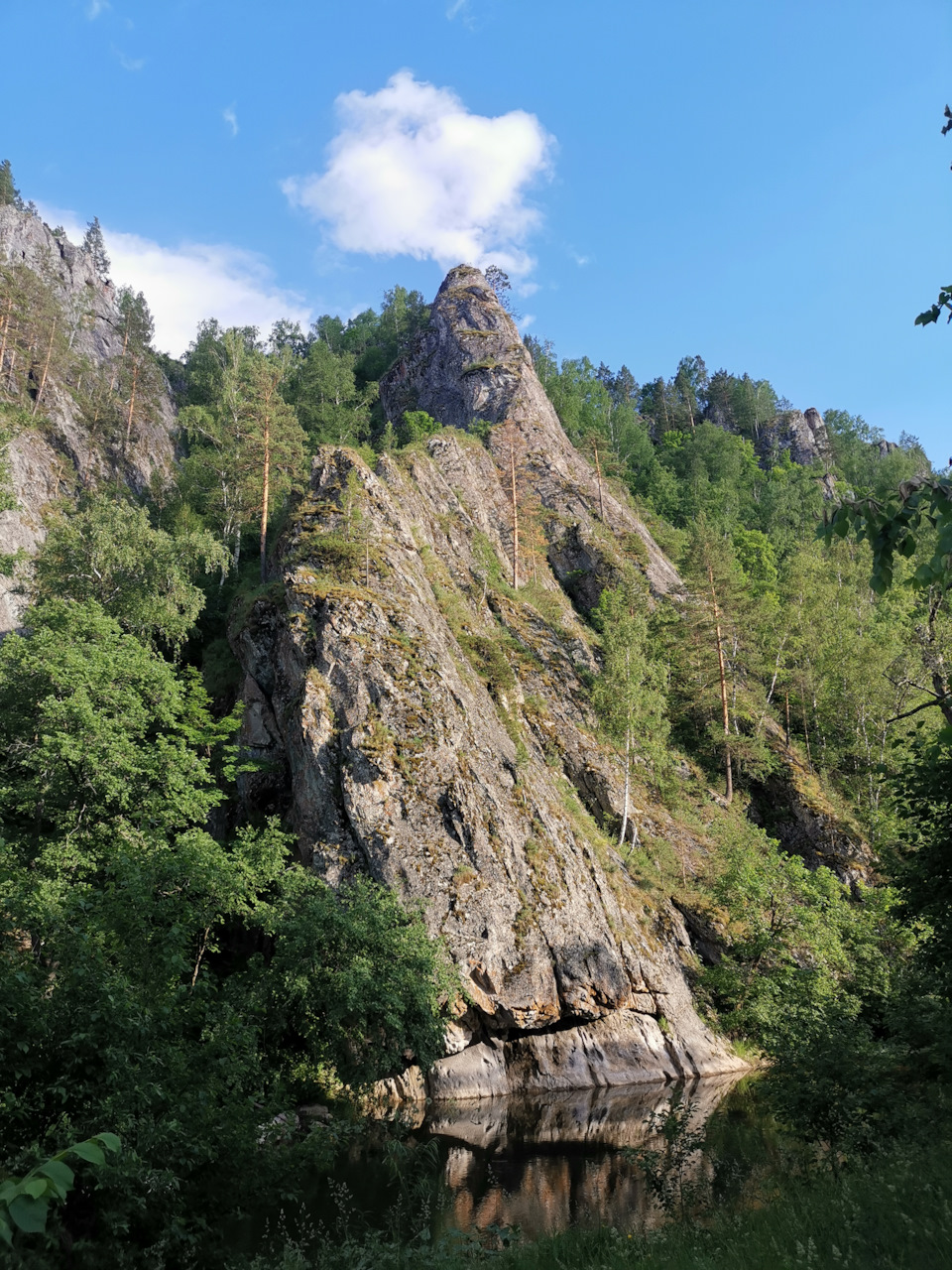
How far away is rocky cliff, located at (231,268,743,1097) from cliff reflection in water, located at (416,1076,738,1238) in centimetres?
152

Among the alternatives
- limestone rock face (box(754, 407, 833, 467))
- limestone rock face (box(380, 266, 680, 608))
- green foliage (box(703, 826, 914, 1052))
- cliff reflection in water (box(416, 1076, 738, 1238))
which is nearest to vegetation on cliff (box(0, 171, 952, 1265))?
green foliage (box(703, 826, 914, 1052))

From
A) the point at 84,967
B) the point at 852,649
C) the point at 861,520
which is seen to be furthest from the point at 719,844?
the point at 861,520

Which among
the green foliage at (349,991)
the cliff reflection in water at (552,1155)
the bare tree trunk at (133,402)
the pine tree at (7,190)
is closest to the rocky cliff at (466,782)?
the cliff reflection in water at (552,1155)

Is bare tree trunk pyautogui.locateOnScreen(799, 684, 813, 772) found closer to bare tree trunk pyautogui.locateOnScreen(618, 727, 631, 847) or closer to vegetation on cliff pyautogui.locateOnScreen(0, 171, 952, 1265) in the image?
vegetation on cliff pyautogui.locateOnScreen(0, 171, 952, 1265)

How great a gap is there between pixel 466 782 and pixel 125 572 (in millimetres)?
17376

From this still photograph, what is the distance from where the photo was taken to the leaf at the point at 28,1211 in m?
1.67

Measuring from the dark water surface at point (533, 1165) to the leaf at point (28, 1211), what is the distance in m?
10.5

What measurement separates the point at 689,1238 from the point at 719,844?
88.8 feet

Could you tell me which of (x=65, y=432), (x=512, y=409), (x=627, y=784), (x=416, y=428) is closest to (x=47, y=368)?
(x=65, y=432)

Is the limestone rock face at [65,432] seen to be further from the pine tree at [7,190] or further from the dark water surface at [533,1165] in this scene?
the dark water surface at [533,1165]

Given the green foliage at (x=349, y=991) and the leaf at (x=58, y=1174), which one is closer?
the leaf at (x=58, y=1174)

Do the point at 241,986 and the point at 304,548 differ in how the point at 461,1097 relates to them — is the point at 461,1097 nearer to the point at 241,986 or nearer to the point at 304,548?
the point at 241,986

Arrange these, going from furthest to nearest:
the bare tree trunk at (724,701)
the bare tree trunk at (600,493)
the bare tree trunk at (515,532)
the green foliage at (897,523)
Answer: the bare tree trunk at (600,493) → the bare tree trunk at (515,532) → the bare tree trunk at (724,701) → the green foliage at (897,523)

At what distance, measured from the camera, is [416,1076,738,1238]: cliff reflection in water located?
13.1 metres
